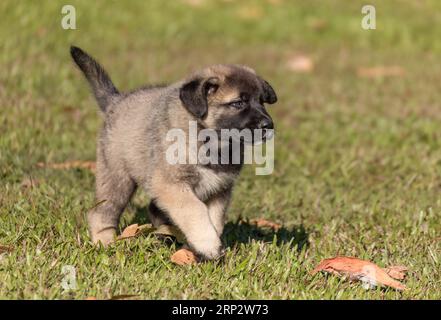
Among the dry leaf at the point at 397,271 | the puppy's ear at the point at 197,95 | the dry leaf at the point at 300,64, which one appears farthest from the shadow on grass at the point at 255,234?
the dry leaf at the point at 300,64

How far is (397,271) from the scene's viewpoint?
502cm

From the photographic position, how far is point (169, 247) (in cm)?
538

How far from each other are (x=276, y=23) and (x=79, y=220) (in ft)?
29.0

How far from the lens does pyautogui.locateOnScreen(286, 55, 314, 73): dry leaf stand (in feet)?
39.2

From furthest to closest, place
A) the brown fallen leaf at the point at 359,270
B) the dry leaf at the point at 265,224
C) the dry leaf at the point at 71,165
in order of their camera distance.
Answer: the dry leaf at the point at 71,165
the dry leaf at the point at 265,224
the brown fallen leaf at the point at 359,270

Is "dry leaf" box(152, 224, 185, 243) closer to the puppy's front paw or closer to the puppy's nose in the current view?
the puppy's front paw

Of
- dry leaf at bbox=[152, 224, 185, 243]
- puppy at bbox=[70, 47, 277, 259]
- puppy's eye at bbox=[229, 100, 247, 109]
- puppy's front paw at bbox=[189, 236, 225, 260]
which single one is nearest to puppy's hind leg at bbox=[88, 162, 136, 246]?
puppy at bbox=[70, 47, 277, 259]

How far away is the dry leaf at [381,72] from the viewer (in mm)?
11586

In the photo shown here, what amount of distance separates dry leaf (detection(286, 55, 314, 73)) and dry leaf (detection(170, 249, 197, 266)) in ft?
23.8

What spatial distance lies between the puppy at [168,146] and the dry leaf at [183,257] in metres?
0.07

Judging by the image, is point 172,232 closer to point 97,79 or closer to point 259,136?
point 259,136

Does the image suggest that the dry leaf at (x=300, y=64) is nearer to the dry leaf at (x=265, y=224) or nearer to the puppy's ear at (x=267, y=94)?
the dry leaf at (x=265, y=224)

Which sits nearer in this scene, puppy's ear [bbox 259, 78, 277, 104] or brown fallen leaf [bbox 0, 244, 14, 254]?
brown fallen leaf [bbox 0, 244, 14, 254]
